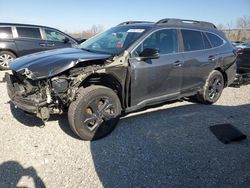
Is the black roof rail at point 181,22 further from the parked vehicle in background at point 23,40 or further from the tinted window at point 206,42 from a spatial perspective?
the parked vehicle in background at point 23,40

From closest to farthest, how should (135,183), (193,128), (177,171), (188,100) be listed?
(135,183)
(177,171)
(193,128)
(188,100)

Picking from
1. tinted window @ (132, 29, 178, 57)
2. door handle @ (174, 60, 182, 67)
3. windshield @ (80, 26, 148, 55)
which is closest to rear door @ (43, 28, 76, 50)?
windshield @ (80, 26, 148, 55)

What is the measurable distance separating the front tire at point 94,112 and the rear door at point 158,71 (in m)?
0.47

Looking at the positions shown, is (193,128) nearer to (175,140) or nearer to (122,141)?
(175,140)

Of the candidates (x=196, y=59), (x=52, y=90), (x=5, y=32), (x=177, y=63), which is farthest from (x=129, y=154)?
(x=5, y=32)

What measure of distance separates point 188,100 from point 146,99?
222 cm

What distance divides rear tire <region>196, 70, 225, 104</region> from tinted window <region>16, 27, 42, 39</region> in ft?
23.8

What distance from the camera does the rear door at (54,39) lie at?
11375 millimetres

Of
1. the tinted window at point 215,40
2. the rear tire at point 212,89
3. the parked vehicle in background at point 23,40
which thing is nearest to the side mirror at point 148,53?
the rear tire at point 212,89

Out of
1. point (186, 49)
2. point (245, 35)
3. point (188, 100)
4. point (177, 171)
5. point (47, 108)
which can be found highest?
point (186, 49)

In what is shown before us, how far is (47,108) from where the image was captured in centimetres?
427

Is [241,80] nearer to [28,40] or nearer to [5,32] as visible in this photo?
[28,40]

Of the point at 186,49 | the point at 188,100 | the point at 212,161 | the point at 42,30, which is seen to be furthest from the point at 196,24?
the point at 42,30

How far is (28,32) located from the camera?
36.2ft
